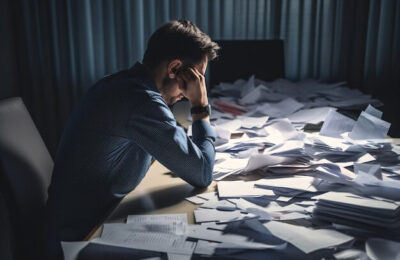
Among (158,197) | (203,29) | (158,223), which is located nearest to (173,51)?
(158,197)

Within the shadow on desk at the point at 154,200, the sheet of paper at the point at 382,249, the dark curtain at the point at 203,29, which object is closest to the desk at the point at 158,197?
the shadow on desk at the point at 154,200

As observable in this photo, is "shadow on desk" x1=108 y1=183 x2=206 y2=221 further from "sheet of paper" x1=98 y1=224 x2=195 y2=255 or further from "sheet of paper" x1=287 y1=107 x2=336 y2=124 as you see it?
"sheet of paper" x1=287 y1=107 x2=336 y2=124

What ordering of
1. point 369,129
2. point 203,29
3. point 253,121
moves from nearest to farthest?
point 369,129, point 253,121, point 203,29

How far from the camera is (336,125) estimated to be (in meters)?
1.73

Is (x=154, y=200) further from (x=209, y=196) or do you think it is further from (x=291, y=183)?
(x=291, y=183)

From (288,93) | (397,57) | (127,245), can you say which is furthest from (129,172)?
(397,57)

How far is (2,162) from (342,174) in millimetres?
906

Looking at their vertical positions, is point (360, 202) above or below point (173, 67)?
below

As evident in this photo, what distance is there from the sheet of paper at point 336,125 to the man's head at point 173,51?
2.09 ft

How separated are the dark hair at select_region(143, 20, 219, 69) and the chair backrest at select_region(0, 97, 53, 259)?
1.37ft

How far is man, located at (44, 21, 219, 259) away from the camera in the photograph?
1134 millimetres

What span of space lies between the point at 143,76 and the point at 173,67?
9 centimetres

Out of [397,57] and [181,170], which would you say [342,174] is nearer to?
[181,170]

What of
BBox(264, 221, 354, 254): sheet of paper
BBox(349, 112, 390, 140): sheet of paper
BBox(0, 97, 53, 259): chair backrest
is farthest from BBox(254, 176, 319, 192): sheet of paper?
BBox(0, 97, 53, 259): chair backrest
